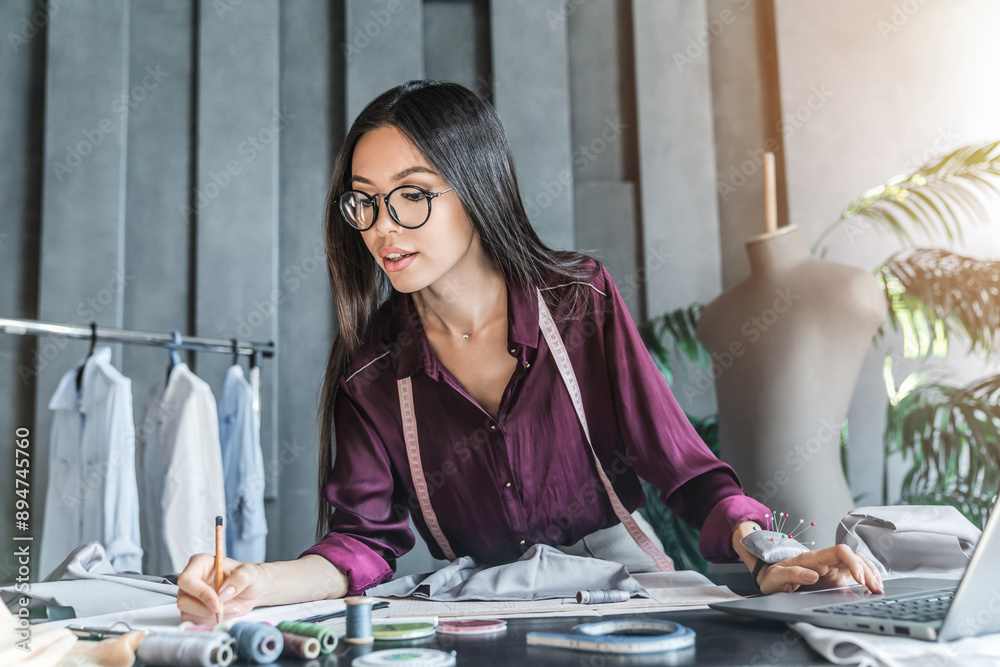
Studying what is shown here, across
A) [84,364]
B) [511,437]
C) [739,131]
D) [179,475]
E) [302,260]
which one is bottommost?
[179,475]

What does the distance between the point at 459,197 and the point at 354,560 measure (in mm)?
655

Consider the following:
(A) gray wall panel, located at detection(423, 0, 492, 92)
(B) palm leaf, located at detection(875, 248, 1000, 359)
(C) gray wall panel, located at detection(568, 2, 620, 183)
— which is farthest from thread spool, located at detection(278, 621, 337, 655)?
(A) gray wall panel, located at detection(423, 0, 492, 92)

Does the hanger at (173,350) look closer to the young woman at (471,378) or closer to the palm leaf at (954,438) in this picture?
the young woman at (471,378)

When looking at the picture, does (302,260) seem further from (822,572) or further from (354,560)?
(822,572)

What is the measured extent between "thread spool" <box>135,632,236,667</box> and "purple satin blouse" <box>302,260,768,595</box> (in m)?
0.69

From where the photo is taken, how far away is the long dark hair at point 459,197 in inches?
57.7

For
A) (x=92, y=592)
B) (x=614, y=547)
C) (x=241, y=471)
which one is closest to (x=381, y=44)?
(x=241, y=471)

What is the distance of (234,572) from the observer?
3.50ft

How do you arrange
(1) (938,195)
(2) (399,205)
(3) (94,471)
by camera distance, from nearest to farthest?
(2) (399,205)
(3) (94,471)
(1) (938,195)

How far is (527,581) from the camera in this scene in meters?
1.20

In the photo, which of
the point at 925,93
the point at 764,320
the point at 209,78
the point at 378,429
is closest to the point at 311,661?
the point at 378,429

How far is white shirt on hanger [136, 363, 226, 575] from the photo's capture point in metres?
2.67

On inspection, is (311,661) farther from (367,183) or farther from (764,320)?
(764,320)

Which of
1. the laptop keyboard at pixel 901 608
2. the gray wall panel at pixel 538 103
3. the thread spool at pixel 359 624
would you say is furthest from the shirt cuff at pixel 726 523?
the gray wall panel at pixel 538 103
